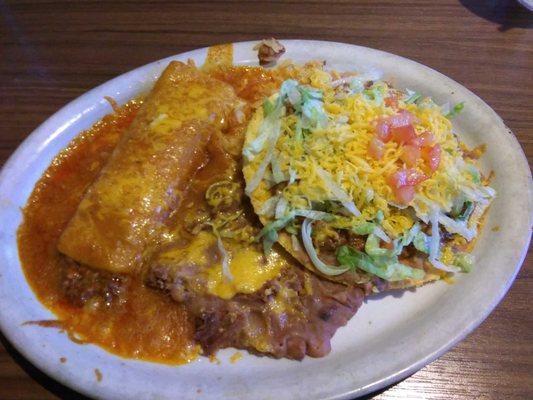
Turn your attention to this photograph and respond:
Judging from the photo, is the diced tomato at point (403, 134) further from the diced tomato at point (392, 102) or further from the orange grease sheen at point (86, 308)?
the orange grease sheen at point (86, 308)

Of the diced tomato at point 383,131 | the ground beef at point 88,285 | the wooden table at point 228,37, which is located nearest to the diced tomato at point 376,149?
the diced tomato at point 383,131

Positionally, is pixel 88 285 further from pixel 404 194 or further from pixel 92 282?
pixel 404 194

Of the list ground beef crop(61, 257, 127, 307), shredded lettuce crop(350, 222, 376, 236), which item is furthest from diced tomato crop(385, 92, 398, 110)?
ground beef crop(61, 257, 127, 307)

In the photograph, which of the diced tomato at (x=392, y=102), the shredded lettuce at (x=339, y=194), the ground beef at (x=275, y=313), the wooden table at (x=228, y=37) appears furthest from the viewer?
the wooden table at (x=228, y=37)

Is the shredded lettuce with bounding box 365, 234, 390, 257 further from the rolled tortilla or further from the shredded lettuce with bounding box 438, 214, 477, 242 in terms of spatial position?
the rolled tortilla

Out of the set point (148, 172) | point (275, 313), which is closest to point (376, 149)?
point (275, 313)
